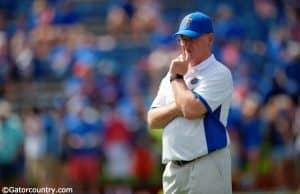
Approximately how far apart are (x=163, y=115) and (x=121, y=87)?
29.2ft

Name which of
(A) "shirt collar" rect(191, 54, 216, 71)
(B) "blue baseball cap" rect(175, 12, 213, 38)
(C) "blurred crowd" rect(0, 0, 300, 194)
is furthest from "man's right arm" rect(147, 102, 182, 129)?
(C) "blurred crowd" rect(0, 0, 300, 194)

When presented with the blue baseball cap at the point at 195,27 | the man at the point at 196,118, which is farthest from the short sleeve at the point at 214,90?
the blue baseball cap at the point at 195,27

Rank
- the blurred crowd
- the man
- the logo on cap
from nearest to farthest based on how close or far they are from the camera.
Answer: the man
the logo on cap
the blurred crowd

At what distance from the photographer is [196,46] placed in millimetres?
6801

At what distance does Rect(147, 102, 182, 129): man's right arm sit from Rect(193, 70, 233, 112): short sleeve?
0.62ft

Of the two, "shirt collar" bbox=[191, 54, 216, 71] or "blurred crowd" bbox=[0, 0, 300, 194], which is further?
"blurred crowd" bbox=[0, 0, 300, 194]

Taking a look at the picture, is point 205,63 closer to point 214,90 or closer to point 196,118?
point 214,90

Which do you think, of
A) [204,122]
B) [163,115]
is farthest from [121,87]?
[204,122]

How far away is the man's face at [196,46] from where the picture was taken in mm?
6773

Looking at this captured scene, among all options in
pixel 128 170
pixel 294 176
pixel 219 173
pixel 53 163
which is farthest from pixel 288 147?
pixel 219 173

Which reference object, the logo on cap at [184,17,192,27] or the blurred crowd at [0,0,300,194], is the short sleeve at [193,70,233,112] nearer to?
the logo on cap at [184,17,192,27]

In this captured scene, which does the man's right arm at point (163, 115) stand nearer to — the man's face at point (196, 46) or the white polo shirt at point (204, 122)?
the white polo shirt at point (204, 122)

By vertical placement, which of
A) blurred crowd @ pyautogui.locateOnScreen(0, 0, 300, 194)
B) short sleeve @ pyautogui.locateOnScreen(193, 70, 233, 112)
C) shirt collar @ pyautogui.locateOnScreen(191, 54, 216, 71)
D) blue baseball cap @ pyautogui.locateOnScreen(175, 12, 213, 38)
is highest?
blue baseball cap @ pyautogui.locateOnScreen(175, 12, 213, 38)

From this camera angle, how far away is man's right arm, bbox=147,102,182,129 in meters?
6.75
